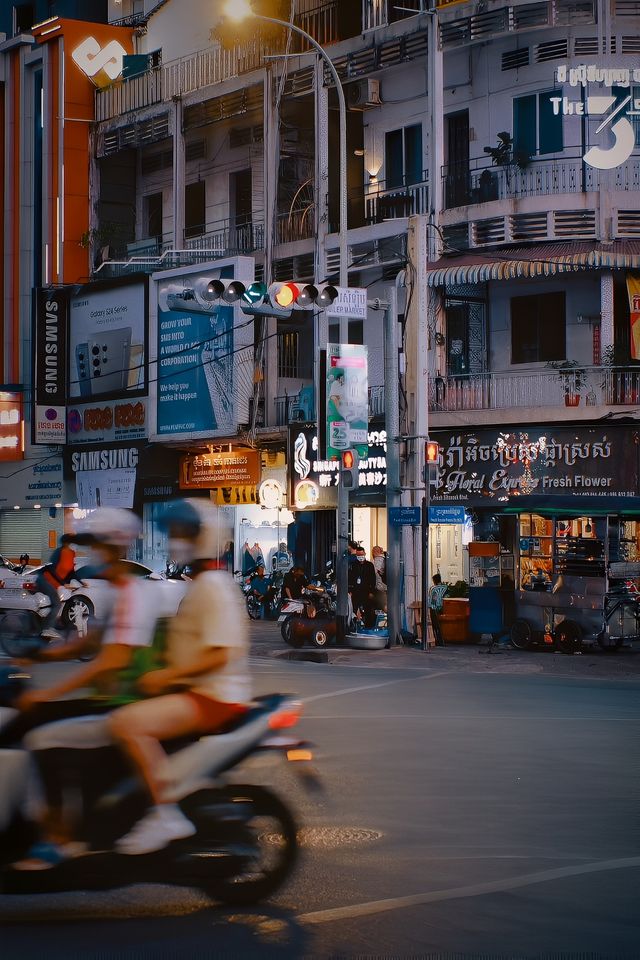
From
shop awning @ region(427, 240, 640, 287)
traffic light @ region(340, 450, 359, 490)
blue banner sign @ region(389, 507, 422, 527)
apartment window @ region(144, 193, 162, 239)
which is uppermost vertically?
apartment window @ region(144, 193, 162, 239)

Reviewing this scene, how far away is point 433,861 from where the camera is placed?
27.1 ft

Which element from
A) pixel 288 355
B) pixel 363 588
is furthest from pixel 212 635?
pixel 288 355

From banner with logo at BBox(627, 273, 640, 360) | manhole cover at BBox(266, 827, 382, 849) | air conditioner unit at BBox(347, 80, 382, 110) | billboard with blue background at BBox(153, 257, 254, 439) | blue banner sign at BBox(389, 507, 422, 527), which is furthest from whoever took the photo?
billboard with blue background at BBox(153, 257, 254, 439)

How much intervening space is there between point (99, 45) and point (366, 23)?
14064mm

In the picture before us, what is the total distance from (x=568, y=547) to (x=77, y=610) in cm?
886

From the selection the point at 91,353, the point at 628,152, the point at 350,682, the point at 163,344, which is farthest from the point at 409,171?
the point at 350,682

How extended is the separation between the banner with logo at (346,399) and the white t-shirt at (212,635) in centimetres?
1811

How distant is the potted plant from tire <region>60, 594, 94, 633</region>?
37.7 feet

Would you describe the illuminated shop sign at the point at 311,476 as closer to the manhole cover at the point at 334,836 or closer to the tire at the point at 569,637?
the tire at the point at 569,637

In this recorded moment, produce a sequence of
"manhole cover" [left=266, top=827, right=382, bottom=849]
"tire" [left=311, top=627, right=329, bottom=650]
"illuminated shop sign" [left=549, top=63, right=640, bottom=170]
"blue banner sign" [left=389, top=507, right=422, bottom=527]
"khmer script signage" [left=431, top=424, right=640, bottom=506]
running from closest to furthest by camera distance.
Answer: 1. "manhole cover" [left=266, top=827, right=382, bottom=849]
2. "blue banner sign" [left=389, top=507, right=422, bottom=527]
3. "tire" [left=311, top=627, right=329, bottom=650]
4. "khmer script signage" [left=431, top=424, right=640, bottom=506]
5. "illuminated shop sign" [left=549, top=63, right=640, bottom=170]

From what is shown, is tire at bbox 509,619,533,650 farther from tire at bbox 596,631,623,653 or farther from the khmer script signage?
the khmer script signage

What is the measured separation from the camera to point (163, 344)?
41.5m

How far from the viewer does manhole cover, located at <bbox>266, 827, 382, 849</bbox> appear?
877cm

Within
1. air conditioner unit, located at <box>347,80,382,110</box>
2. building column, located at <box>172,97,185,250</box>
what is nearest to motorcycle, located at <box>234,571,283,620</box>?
building column, located at <box>172,97,185,250</box>
